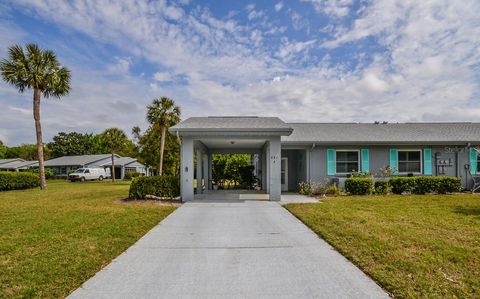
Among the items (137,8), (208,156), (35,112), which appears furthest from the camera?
(35,112)

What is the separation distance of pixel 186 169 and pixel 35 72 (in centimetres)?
1556

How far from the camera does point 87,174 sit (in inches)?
1668

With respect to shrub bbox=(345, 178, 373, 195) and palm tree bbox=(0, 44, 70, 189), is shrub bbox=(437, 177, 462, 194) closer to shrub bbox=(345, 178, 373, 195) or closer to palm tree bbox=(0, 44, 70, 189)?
shrub bbox=(345, 178, 373, 195)

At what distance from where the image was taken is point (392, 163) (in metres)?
16.8

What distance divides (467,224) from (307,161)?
30.2 feet

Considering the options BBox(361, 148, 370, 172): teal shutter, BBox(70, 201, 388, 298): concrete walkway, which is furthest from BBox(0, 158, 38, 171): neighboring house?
BBox(70, 201, 388, 298): concrete walkway

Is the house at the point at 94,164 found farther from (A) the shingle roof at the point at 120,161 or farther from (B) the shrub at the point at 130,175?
(B) the shrub at the point at 130,175

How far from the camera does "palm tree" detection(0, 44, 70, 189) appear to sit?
2092cm

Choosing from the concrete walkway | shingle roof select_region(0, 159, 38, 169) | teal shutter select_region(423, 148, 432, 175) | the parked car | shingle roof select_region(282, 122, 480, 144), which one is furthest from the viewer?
shingle roof select_region(0, 159, 38, 169)

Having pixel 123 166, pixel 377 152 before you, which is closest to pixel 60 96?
pixel 377 152

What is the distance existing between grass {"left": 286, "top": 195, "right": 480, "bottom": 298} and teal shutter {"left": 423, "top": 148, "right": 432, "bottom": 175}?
6.19 meters

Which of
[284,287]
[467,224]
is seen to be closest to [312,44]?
[467,224]

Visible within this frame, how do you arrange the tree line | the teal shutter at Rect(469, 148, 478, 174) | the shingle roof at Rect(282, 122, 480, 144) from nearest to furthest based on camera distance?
the shingle roof at Rect(282, 122, 480, 144)
the teal shutter at Rect(469, 148, 478, 174)
the tree line

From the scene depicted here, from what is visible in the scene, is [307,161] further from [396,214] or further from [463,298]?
[463,298]
